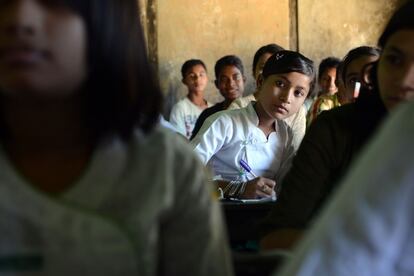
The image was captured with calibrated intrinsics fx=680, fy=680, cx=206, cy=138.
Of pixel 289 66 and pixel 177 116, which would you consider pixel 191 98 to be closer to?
pixel 177 116

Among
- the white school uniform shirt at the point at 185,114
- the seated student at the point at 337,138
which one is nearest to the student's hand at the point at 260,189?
the seated student at the point at 337,138

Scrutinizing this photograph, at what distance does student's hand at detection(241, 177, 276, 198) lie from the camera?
89.4 inches

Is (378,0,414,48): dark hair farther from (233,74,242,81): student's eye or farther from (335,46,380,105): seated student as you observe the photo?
(233,74,242,81): student's eye

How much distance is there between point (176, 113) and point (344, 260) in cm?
476

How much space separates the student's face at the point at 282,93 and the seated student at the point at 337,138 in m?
1.30

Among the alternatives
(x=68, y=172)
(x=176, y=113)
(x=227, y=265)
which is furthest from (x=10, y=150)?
(x=176, y=113)

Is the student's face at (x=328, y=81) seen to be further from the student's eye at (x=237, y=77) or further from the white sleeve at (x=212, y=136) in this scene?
the white sleeve at (x=212, y=136)

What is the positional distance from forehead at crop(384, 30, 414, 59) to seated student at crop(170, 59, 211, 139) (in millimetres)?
4051

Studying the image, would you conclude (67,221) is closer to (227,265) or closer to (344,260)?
(227,265)

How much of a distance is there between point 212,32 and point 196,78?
0.63 m

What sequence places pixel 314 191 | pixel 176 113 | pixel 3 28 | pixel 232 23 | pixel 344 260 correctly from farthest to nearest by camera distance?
pixel 232 23 → pixel 176 113 → pixel 314 191 → pixel 3 28 → pixel 344 260

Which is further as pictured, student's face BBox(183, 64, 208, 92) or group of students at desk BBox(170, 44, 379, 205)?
student's face BBox(183, 64, 208, 92)

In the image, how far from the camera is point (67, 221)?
2.38ft

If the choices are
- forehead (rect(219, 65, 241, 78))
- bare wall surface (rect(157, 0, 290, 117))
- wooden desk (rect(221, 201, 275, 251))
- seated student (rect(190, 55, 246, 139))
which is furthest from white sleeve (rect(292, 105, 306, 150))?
bare wall surface (rect(157, 0, 290, 117))
